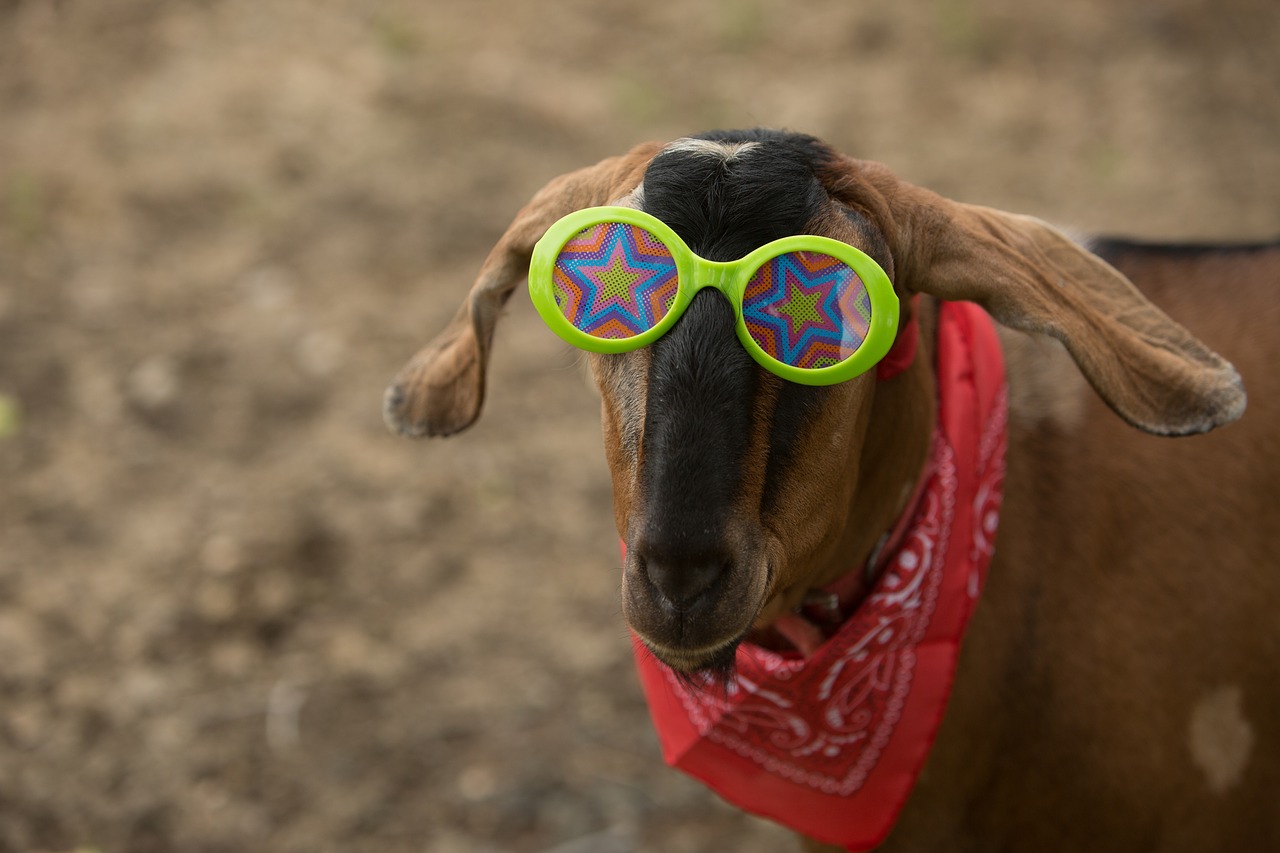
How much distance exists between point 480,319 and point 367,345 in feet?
10.3

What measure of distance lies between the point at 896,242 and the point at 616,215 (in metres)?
0.54

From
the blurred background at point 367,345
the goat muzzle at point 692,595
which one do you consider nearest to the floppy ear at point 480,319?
the goat muzzle at point 692,595

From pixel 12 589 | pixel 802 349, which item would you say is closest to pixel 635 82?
pixel 12 589

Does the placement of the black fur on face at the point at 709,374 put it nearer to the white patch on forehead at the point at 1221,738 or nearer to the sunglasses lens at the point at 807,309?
the sunglasses lens at the point at 807,309

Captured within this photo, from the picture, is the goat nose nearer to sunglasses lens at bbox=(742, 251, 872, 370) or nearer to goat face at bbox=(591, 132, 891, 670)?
goat face at bbox=(591, 132, 891, 670)

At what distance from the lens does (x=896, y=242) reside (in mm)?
2139

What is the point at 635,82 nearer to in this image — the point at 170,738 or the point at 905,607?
the point at 170,738

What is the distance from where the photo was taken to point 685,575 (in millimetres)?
1913

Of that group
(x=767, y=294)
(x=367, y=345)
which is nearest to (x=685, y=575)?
(x=767, y=294)

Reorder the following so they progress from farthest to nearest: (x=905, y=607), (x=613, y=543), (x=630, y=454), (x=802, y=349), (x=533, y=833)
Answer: (x=613, y=543)
(x=533, y=833)
(x=905, y=607)
(x=630, y=454)
(x=802, y=349)

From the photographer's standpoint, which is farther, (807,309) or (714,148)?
(714,148)

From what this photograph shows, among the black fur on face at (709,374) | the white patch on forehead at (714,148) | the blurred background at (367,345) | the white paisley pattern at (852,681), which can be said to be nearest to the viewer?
the black fur on face at (709,374)

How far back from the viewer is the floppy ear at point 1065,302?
83.3 inches

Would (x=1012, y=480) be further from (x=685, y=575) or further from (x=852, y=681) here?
(x=685, y=575)
